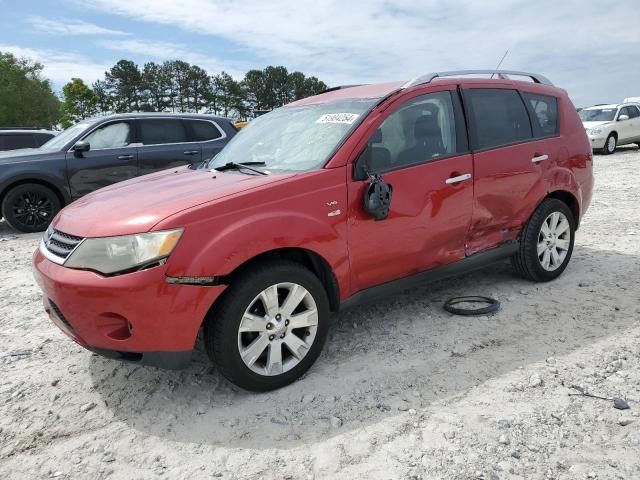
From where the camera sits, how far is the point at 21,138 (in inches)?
473

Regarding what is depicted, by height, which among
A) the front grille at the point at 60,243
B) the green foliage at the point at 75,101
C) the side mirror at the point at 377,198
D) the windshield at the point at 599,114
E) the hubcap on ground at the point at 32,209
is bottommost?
the hubcap on ground at the point at 32,209

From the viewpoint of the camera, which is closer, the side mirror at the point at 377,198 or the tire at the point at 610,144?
the side mirror at the point at 377,198

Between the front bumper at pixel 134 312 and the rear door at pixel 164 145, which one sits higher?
the rear door at pixel 164 145

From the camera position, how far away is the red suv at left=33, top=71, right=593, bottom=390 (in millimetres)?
2523

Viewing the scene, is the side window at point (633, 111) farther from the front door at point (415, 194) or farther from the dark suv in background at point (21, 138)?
the dark suv in background at point (21, 138)

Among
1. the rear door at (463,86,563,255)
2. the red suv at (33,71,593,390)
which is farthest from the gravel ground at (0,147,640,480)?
the rear door at (463,86,563,255)

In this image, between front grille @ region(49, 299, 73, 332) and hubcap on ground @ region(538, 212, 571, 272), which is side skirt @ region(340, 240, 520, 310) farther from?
front grille @ region(49, 299, 73, 332)

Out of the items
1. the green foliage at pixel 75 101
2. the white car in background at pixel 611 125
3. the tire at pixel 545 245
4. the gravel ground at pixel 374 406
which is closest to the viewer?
the gravel ground at pixel 374 406

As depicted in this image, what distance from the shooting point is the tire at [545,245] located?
421 cm

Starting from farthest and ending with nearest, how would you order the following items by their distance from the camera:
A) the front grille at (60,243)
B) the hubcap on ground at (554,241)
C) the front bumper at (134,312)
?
the hubcap on ground at (554,241)
the front grille at (60,243)
the front bumper at (134,312)

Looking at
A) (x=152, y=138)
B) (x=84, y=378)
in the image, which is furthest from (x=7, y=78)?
(x=84, y=378)

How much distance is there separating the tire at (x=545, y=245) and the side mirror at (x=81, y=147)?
624cm

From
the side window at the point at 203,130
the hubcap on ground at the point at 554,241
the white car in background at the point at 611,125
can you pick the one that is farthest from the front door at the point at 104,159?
the white car in background at the point at 611,125

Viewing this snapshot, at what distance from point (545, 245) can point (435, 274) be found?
135 cm
